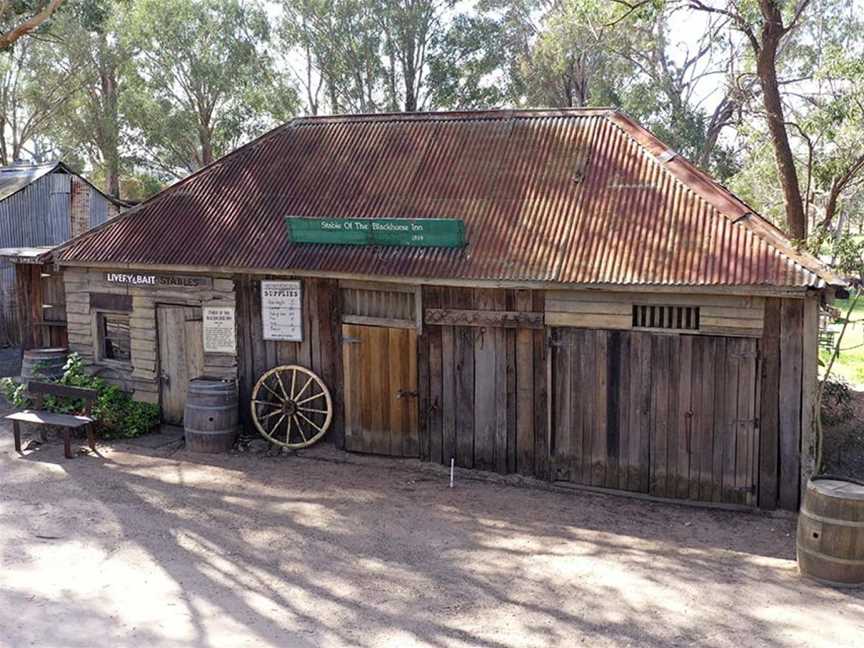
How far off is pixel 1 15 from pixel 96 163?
1014 inches

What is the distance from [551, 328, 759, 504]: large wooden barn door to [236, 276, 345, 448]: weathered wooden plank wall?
122 inches

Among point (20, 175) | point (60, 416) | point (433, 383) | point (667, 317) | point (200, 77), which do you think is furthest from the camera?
point (200, 77)

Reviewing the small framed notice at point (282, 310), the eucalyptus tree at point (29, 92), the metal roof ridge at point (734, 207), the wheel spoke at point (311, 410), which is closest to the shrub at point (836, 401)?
the metal roof ridge at point (734, 207)

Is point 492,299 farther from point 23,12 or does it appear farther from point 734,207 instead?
point 23,12

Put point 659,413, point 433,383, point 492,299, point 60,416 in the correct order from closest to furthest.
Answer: point 659,413, point 492,299, point 433,383, point 60,416

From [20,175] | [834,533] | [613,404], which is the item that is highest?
[20,175]

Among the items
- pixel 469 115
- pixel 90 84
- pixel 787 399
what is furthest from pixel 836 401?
pixel 90 84

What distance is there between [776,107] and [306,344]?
26.1 ft

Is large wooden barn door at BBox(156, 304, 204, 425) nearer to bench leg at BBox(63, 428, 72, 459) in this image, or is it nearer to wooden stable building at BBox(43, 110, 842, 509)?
wooden stable building at BBox(43, 110, 842, 509)

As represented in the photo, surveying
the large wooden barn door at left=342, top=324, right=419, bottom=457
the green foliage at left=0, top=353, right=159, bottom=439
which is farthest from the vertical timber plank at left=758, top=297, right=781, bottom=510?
the green foliage at left=0, top=353, right=159, bottom=439

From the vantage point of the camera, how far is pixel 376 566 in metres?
8.20

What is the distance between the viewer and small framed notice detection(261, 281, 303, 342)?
11844 mm

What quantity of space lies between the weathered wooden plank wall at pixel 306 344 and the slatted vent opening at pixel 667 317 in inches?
159

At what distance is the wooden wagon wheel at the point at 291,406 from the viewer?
11.9 metres
